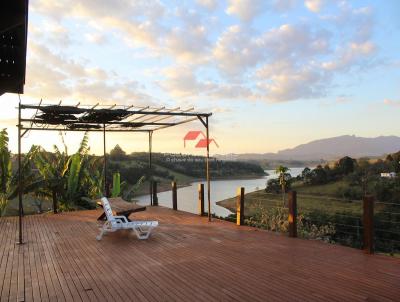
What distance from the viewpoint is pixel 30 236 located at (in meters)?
6.80

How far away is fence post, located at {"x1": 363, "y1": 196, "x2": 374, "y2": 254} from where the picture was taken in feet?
16.5

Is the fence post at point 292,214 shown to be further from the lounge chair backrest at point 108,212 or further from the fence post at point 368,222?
the lounge chair backrest at point 108,212

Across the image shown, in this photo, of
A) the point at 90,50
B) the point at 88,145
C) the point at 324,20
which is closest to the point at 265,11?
the point at 324,20

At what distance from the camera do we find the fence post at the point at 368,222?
5.02 metres

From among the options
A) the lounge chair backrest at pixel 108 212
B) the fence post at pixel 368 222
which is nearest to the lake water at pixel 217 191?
the lounge chair backrest at pixel 108 212

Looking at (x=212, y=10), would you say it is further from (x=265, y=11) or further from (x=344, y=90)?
(x=344, y=90)

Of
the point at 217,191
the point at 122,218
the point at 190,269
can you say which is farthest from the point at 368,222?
the point at 217,191

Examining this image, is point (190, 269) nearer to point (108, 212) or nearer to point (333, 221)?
point (108, 212)

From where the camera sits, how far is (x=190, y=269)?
4512 mm

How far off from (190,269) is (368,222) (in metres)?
2.48

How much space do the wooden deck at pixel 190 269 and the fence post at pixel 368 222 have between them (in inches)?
6.2

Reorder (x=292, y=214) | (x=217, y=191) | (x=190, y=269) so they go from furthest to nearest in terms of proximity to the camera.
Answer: (x=217, y=191), (x=292, y=214), (x=190, y=269)

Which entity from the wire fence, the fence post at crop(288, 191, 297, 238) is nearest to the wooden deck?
the fence post at crop(288, 191, 297, 238)

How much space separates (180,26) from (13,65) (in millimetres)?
5528
